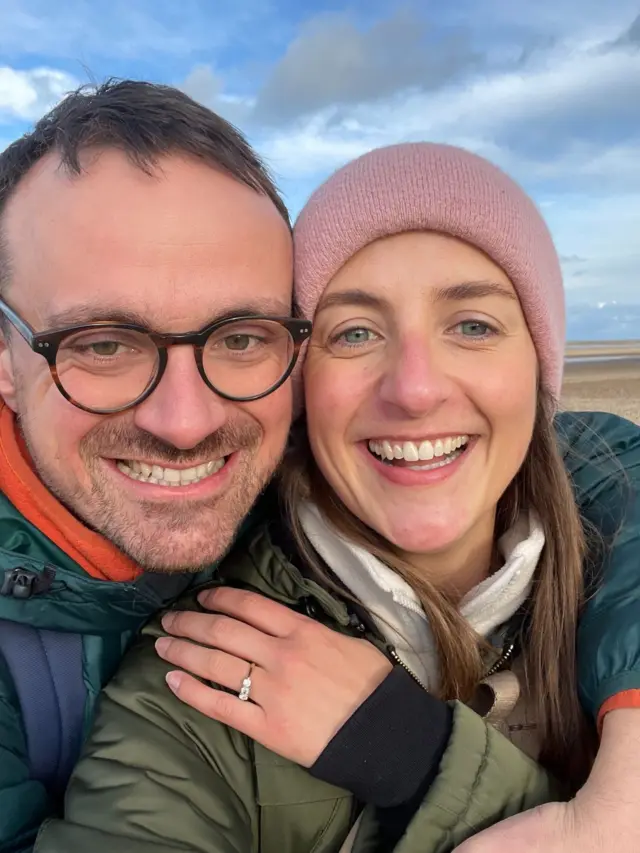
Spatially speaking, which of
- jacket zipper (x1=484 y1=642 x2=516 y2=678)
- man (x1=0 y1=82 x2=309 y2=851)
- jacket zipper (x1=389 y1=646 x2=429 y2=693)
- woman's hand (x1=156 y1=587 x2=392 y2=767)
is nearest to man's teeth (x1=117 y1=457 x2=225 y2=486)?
man (x1=0 y1=82 x2=309 y2=851)

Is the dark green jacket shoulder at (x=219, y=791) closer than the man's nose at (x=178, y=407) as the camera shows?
Yes

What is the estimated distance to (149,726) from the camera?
1.74 metres

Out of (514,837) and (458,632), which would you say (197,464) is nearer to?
(458,632)

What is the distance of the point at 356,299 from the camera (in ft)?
6.61

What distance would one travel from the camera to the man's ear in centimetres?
223

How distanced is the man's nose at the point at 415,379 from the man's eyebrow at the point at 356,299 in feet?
0.46

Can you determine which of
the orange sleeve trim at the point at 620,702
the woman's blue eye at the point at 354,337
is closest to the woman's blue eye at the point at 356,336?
the woman's blue eye at the point at 354,337

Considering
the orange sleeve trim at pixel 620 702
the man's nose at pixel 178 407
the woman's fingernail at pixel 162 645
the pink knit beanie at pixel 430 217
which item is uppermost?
the pink knit beanie at pixel 430 217

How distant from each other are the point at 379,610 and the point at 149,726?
2.62 feet

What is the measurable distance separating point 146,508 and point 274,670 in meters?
0.65

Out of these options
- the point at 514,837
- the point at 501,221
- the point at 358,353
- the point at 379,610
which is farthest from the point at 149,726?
the point at 501,221

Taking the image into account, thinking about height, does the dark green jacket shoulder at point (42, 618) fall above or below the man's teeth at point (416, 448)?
below

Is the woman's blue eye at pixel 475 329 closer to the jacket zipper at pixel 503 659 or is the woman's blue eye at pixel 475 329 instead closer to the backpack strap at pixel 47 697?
the jacket zipper at pixel 503 659

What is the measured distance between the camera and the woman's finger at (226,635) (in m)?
1.87
